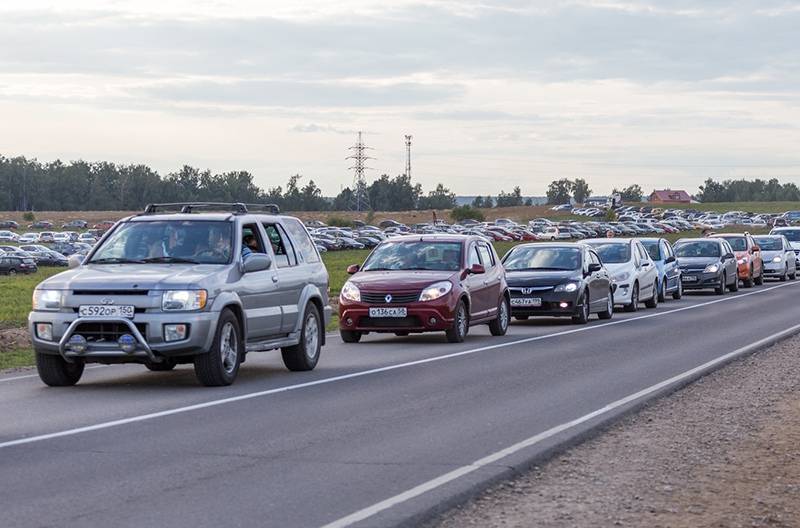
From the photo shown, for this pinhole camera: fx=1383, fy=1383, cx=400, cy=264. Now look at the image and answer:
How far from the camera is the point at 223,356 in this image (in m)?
14.0

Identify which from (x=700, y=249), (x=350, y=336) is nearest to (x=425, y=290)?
(x=350, y=336)

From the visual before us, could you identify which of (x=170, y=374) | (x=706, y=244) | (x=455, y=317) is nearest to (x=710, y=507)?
(x=170, y=374)

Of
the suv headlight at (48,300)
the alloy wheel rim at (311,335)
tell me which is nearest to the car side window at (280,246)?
the alloy wheel rim at (311,335)

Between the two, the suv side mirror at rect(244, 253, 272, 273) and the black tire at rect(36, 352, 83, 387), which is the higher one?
the suv side mirror at rect(244, 253, 272, 273)

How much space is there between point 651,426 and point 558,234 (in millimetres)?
110390

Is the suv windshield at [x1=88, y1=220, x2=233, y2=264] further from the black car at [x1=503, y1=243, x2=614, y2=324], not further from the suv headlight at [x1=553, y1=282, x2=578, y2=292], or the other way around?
the suv headlight at [x1=553, y1=282, x2=578, y2=292]

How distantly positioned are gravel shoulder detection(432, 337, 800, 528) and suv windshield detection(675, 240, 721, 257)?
2601 cm

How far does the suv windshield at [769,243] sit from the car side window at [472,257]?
2836cm

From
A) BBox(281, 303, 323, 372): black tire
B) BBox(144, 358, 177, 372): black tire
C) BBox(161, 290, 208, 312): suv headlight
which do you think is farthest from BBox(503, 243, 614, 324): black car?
BBox(161, 290, 208, 312): suv headlight

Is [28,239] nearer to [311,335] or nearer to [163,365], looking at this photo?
[311,335]

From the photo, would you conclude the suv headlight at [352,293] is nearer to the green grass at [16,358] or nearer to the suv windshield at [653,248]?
the green grass at [16,358]

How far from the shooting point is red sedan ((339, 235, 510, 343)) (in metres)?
20.4

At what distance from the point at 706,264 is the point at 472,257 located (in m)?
18.1

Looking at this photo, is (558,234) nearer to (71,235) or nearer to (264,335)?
(71,235)
